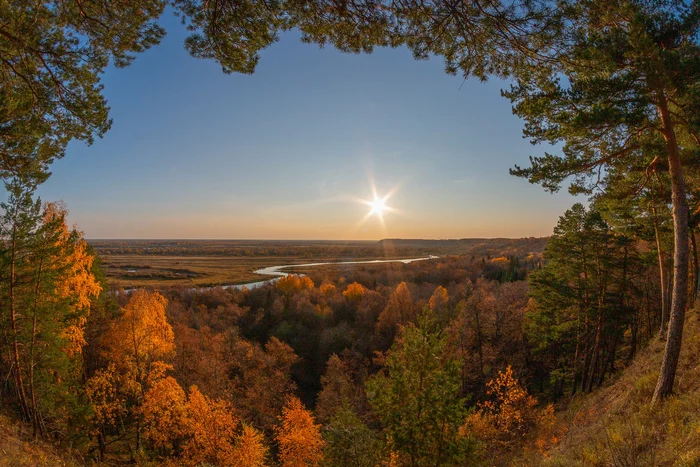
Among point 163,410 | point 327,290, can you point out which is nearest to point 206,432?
point 163,410

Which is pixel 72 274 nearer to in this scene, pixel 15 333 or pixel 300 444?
pixel 15 333

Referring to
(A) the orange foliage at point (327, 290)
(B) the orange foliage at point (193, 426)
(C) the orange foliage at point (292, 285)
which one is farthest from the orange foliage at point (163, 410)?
(C) the orange foliage at point (292, 285)

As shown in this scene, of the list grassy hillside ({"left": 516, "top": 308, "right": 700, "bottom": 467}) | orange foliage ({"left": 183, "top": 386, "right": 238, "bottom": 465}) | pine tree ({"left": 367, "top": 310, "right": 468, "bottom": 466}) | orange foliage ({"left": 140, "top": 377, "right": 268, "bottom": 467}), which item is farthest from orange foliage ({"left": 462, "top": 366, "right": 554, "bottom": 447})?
orange foliage ({"left": 183, "top": 386, "right": 238, "bottom": 465})

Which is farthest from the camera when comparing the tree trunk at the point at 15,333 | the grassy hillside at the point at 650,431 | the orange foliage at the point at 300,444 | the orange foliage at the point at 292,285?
the orange foliage at the point at 292,285

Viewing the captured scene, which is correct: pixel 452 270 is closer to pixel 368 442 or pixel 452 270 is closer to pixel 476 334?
pixel 476 334

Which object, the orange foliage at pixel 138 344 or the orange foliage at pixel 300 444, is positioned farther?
the orange foliage at pixel 138 344

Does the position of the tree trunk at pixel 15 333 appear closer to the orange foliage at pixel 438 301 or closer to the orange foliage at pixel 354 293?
the orange foliage at pixel 438 301
